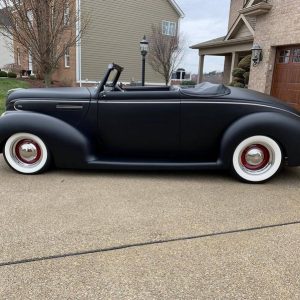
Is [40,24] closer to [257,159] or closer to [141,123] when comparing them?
[141,123]

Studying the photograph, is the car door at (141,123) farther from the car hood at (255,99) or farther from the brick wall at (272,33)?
the brick wall at (272,33)

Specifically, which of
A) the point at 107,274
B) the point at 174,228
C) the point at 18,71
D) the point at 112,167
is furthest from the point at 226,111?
the point at 18,71

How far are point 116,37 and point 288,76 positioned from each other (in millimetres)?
16206

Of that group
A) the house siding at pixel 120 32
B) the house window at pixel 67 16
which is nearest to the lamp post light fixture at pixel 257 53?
the house window at pixel 67 16

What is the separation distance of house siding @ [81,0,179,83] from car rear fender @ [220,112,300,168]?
64.6 ft

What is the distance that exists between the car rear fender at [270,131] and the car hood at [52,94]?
1870mm

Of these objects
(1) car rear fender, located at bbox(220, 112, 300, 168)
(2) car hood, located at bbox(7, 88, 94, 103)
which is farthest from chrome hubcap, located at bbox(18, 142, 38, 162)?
(1) car rear fender, located at bbox(220, 112, 300, 168)

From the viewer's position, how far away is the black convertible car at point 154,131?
4.17m

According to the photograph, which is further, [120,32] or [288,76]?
[120,32]

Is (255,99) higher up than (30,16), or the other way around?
(30,16)

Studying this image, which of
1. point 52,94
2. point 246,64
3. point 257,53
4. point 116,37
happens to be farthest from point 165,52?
point 52,94

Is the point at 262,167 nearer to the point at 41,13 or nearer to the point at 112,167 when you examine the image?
the point at 112,167

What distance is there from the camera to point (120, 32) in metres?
24.0

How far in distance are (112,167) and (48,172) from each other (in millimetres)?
880
